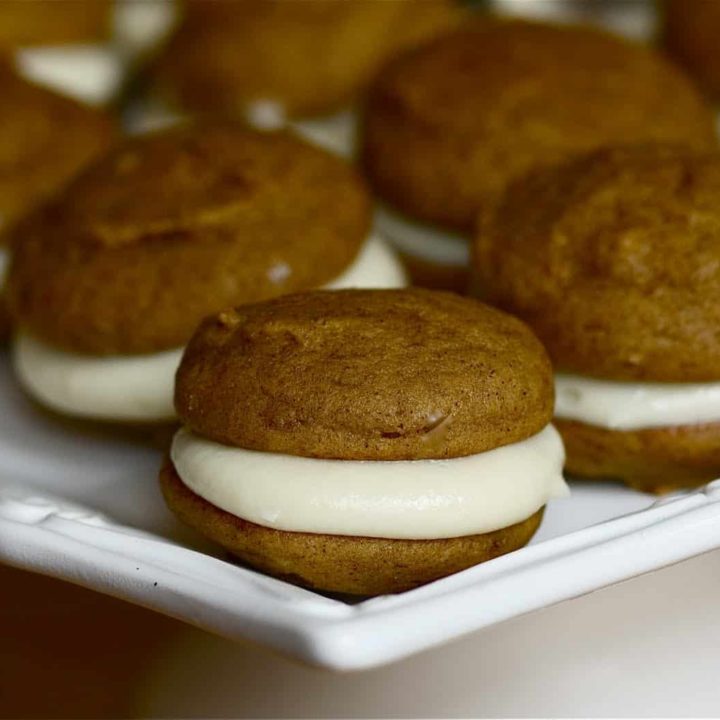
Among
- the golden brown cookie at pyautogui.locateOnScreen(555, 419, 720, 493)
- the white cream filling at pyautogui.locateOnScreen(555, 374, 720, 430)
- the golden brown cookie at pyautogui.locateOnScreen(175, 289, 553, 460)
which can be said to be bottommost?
the golden brown cookie at pyautogui.locateOnScreen(555, 419, 720, 493)

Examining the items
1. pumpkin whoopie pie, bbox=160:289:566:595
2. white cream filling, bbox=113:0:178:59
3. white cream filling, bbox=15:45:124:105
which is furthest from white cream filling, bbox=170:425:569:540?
white cream filling, bbox=113:0:178:59

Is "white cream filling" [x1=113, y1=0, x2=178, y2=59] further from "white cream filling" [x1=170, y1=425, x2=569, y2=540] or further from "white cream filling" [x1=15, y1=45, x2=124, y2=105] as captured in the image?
"white cream filling" [x1=170, y1=425, x2=569, y2=540]

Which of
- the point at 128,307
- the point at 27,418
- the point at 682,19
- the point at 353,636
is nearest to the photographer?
the point at 353,636

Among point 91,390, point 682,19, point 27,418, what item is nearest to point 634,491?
point 91,390

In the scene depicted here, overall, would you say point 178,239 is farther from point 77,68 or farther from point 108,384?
point 77,68

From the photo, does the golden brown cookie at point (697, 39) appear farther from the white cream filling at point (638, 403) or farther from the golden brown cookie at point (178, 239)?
the white cream filling at point (638, 403)

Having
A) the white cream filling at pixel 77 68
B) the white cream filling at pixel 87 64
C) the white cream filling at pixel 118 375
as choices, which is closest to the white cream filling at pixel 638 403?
the white cream filling at pixel 118 375

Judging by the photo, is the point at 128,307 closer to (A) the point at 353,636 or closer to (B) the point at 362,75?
(A) the point at 353,636

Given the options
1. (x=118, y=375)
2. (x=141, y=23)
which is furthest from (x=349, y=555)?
(x=141, y=23)
